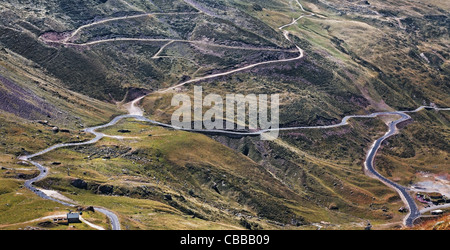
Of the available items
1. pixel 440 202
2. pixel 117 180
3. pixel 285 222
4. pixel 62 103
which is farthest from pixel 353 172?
pixel 62 103

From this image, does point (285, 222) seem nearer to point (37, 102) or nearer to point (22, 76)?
point (37, 102)

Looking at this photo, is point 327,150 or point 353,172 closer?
point 353,172

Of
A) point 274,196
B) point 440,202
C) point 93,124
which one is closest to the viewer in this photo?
point 274,196

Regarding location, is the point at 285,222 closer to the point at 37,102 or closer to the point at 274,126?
the point at 274,126

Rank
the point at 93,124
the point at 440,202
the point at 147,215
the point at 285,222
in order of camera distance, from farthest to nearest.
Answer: the point at 93,124
the point at 440,202
the point at 285,222
the point at 147,215

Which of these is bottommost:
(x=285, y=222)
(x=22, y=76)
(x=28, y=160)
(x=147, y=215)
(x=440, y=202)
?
(x=440, y=202)

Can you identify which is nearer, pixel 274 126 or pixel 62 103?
pixel 62 103

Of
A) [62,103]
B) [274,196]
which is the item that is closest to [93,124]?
[62,103]

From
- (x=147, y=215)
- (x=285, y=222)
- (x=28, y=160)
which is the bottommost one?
(x=285, y=222)

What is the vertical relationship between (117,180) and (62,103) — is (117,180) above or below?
below
